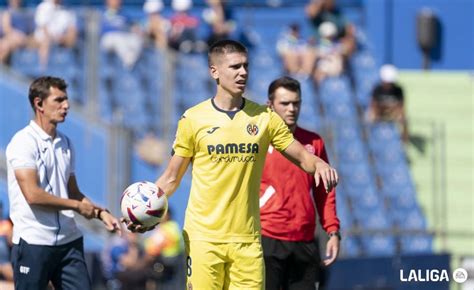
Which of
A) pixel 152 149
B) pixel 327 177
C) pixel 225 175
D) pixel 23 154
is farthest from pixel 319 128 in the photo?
pixel 327 177

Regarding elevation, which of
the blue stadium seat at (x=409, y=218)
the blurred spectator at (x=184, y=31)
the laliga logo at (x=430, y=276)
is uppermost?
the blurred spectator at (x=184, y=31)

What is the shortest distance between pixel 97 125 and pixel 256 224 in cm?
1098

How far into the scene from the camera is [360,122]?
2075 cm

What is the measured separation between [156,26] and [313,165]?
14021 millimetres

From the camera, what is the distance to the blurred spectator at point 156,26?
879 inches

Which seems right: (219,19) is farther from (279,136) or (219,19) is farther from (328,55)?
(279,136)

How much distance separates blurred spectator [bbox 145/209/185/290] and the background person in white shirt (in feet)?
25.1

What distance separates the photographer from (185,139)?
357 inches

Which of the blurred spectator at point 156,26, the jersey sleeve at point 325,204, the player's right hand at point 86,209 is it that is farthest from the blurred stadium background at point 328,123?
the player's right hand at point 86,209

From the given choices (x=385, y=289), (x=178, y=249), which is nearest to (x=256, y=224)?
(x=385, y=289)

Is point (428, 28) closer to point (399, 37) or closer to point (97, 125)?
point (399, 37)

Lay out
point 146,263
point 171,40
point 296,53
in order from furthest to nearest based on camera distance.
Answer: point 296,53, point 171,40, point 146,263

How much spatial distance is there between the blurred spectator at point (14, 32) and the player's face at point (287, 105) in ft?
37.0

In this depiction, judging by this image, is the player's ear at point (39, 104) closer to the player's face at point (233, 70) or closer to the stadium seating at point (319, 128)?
the player's face at point (233, 70)
